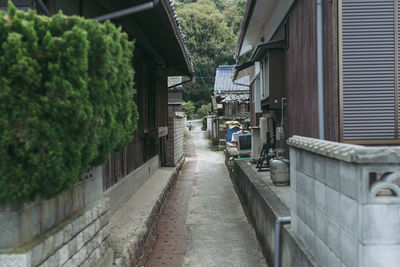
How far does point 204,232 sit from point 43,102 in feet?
19.5

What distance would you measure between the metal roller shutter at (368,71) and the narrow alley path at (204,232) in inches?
121

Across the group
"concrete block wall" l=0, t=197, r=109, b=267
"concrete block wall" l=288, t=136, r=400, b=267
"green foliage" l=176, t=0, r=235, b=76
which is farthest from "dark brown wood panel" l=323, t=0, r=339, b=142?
"green foliage" l=176, t=0, r=235, b=76

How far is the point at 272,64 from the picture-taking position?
9.02 metres

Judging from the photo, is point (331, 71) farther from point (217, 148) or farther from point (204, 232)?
point (217, 148)

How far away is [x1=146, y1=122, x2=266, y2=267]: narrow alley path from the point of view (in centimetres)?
616

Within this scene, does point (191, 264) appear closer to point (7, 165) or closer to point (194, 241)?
point (194, 241)

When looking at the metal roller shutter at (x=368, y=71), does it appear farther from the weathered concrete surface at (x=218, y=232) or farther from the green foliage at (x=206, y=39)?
the green foliage at (x=206, y=39)

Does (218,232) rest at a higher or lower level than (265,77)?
lower

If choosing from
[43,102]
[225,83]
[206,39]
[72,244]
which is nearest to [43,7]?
[43,102]

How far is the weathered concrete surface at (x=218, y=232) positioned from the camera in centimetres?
618

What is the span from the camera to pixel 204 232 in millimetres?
7621

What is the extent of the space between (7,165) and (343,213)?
2653mm

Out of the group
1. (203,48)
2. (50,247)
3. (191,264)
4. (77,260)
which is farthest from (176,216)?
(203,48)

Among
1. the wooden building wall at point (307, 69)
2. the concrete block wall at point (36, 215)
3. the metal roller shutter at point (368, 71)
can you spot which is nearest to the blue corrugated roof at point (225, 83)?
the wooden building wall at point (307, 69)
